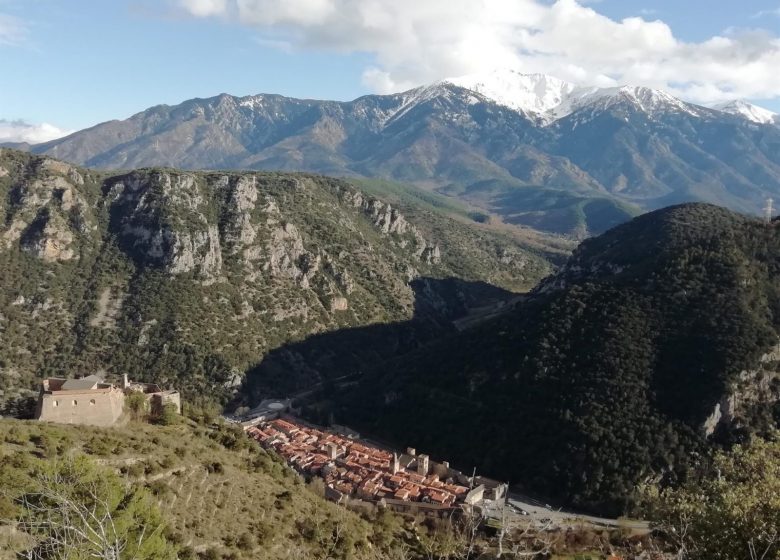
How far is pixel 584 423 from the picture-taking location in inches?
2761

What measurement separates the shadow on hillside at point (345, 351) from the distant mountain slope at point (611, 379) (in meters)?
13.7

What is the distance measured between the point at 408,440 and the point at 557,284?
51.4 metres

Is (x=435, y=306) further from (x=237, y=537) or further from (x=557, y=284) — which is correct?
(x=237, y=537)

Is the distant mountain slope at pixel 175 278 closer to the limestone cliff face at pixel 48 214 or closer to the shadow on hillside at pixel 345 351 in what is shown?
the limestone cliff face at pixel 48 214

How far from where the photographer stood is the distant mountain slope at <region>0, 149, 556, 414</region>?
333 ft

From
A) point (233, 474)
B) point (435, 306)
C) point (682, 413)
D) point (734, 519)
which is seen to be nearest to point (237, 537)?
point (233, 474)

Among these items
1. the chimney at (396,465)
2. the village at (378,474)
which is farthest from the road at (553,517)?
the chimney at (396,465)

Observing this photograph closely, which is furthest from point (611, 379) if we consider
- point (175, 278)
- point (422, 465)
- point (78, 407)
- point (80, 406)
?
point (175, 278)

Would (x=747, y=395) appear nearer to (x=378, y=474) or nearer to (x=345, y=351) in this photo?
(x=378, y=474)

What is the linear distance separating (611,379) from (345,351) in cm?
5612

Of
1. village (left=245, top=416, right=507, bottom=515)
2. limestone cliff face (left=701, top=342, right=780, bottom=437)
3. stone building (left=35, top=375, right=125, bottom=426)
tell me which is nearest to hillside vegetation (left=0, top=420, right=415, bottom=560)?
stone building (left=35, top=375, right=125, bottom=426)

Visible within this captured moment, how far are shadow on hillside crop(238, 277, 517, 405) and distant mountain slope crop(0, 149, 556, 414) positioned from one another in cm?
77

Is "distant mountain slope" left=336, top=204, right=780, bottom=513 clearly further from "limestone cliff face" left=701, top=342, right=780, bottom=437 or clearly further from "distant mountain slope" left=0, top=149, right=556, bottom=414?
"distant mountain slope" left=0, top=149, right=556, bottom=414

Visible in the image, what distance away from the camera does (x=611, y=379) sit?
75.1 m
